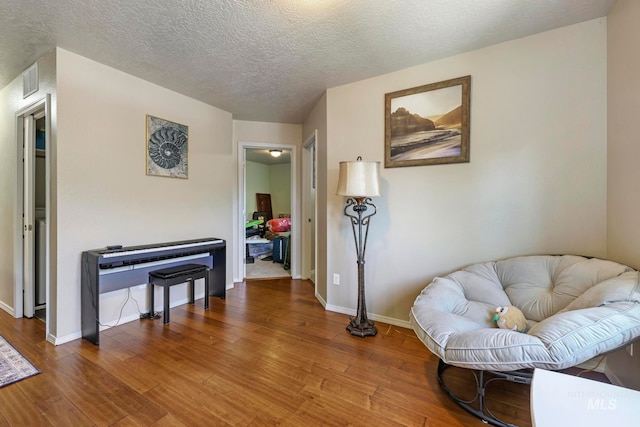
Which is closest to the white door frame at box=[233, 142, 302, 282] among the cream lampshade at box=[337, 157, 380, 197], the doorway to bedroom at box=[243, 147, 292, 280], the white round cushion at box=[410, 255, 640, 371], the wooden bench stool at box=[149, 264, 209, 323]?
the doorway to bedroom at box=[243, 147, 292, 280]

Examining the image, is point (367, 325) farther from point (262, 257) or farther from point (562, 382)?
point (262, 257)

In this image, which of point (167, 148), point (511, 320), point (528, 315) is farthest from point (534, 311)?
point (167, 148)

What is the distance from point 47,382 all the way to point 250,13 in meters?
2.71

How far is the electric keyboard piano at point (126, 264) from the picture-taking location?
2197mm

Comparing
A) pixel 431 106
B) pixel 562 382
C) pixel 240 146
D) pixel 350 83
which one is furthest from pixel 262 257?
pixel 562 382

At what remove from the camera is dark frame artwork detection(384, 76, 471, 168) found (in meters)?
2.26

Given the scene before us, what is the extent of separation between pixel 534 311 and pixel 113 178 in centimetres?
353

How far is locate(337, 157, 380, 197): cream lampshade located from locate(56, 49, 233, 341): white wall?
1994 mm

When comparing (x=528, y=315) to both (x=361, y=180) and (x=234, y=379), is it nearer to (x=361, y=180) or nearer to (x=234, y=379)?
(x=361, y=180)

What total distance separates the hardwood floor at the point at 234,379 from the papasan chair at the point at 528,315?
0.31m

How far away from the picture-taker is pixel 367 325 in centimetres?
243

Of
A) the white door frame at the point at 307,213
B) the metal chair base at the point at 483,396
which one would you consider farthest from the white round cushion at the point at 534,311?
the white door frame at the point at 307,213

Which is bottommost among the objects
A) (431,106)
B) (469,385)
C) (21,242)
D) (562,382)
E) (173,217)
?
(469,385)

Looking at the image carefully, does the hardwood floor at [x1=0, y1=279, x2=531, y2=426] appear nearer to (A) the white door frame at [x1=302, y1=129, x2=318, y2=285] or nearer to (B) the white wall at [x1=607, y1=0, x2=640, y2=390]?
(B) the white wall at [x1=607, y1=0, x2=640, y2=390]
